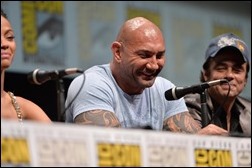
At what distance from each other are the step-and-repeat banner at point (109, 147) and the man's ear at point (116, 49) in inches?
35.3

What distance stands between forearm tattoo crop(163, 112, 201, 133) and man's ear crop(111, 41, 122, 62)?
0.31 meters

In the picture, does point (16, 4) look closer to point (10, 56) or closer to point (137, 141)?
point (10, 56)

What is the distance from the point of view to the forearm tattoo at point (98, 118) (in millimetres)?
2383

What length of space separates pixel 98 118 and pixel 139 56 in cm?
34

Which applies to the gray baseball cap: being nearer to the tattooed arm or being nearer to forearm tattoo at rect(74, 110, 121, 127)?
the tattooed arm

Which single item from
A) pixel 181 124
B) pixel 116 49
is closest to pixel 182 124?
pixel 181 124

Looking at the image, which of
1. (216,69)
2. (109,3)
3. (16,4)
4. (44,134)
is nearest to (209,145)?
(44,134)

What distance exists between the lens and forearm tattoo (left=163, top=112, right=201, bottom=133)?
2.64 meters

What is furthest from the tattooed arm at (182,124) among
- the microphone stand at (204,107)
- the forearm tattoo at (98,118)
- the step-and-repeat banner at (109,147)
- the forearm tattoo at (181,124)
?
the step-and-repeat banner at (109,147)

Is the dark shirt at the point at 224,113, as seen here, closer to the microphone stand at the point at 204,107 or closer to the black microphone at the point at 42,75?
the microphone stand at the point at 204,107

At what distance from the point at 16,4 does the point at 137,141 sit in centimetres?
269

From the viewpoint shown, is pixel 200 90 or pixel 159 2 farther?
pixel 159 2

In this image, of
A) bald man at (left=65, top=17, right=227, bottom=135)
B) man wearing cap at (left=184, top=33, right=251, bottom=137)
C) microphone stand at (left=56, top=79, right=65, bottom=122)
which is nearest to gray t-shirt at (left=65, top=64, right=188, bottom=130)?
bald man at (left=65, top=17, right=227, bottom=135)

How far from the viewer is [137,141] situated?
5.55 feet
